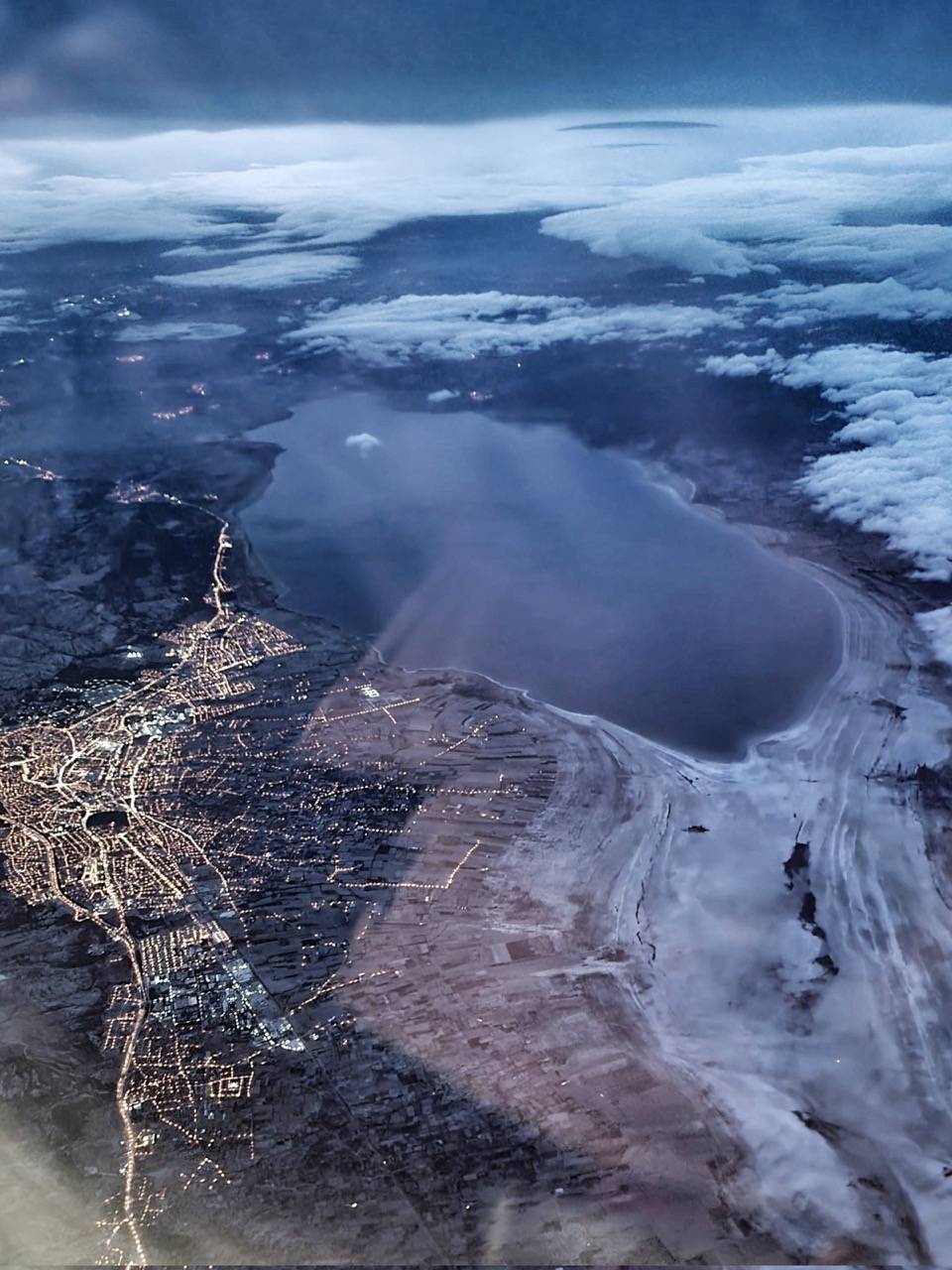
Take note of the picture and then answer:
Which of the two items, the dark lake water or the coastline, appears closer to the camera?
the coastline

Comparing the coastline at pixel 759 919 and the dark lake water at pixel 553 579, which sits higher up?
the dark lake water at pixel 553 579

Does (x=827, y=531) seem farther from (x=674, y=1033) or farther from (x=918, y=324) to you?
(x=918, y=324)

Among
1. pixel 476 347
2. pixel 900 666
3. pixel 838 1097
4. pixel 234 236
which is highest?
pixel 234 236

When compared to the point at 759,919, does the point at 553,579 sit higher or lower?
higher

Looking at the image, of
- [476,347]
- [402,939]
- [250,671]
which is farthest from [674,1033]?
[476,347]

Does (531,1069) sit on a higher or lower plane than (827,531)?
lower

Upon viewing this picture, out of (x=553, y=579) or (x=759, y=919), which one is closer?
(x=759, y=919)

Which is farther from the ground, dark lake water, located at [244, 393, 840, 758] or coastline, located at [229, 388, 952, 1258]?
dark lake water, located at [244, 393, 840, 758]

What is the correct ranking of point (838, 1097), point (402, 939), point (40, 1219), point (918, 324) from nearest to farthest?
point (40, 1219), point (838, 1097), point (402, 939), point (918, 324)
